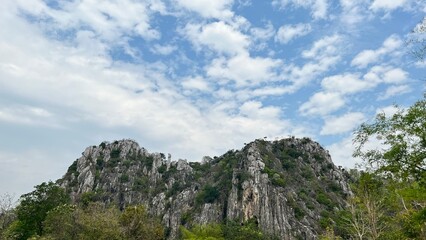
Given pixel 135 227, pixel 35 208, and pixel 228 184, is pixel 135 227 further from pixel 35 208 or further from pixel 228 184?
pixel 228 184

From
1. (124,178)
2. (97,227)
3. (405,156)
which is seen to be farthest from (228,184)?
(405,156)

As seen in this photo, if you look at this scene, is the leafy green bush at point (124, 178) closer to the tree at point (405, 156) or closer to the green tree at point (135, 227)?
the green tree at point (135, 227)

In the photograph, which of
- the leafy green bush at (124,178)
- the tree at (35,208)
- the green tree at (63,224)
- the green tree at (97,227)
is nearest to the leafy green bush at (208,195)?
Result: the leafy green bush at (124,178)

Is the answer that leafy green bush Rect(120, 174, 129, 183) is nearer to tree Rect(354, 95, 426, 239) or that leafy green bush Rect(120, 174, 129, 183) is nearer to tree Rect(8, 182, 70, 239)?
tree Rect(8, 182, 70, 239)

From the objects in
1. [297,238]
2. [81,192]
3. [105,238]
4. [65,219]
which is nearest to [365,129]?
[105,238]

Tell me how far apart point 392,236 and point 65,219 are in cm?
4248

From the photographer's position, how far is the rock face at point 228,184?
99.9 metres

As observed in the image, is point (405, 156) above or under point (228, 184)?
under

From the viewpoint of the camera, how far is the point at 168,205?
12312 centimetres

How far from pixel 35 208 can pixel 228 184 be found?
209ft

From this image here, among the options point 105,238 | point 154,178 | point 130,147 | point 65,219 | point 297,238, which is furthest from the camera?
point 130,147

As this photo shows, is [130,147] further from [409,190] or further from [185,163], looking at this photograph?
[409,190]

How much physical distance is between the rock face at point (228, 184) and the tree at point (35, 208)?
46.3 m

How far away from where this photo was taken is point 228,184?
115812mm
